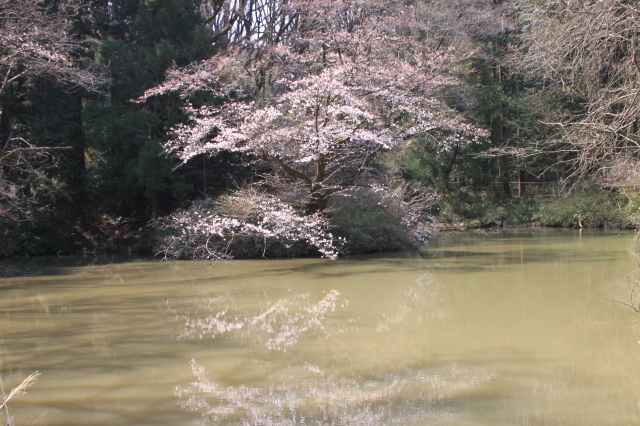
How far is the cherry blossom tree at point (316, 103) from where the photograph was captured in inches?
495

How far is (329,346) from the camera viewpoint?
597 centimetres

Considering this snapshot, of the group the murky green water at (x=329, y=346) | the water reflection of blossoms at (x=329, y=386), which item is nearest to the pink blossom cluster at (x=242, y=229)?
the murky green water at (x=329, y=346)

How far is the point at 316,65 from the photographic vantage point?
14625mm

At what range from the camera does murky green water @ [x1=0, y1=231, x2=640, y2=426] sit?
4230mm

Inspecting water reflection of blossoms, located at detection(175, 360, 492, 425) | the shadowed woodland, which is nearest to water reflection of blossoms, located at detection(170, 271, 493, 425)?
water reflection of blossoms, located at detection(175, 360, 492, 425)

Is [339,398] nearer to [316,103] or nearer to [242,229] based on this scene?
[242,229]

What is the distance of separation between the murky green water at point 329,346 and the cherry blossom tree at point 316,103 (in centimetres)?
301

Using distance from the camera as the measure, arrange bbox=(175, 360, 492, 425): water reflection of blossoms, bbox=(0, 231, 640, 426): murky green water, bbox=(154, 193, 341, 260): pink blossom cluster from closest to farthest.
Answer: bbox=(175, 360, 492, 425): water reflection of blossoms < bbox=(0, 231, 640, 426): murky green water < bbox=(154, 193, 341, 260): pink blossom cluster

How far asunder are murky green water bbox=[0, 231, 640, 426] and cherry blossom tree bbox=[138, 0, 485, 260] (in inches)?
119

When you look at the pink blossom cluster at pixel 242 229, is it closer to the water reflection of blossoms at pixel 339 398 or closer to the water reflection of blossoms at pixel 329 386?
the water reflection of blossoms at pixel 329 386

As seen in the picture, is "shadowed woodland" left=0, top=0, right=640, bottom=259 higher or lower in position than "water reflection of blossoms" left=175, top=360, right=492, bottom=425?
higher

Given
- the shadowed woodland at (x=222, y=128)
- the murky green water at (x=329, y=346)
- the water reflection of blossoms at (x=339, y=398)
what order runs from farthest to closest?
the shadowed woodland at (x=222, y=128) → the murky green water at (x=329, y=346) → the water reflection of blossoms at (x=339, y=398)

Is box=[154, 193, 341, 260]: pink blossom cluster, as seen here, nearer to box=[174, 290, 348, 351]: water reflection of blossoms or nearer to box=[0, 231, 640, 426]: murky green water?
box=[0, 231, 640, 426]: murky green water

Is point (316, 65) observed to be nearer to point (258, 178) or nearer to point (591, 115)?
point (258, 178)
